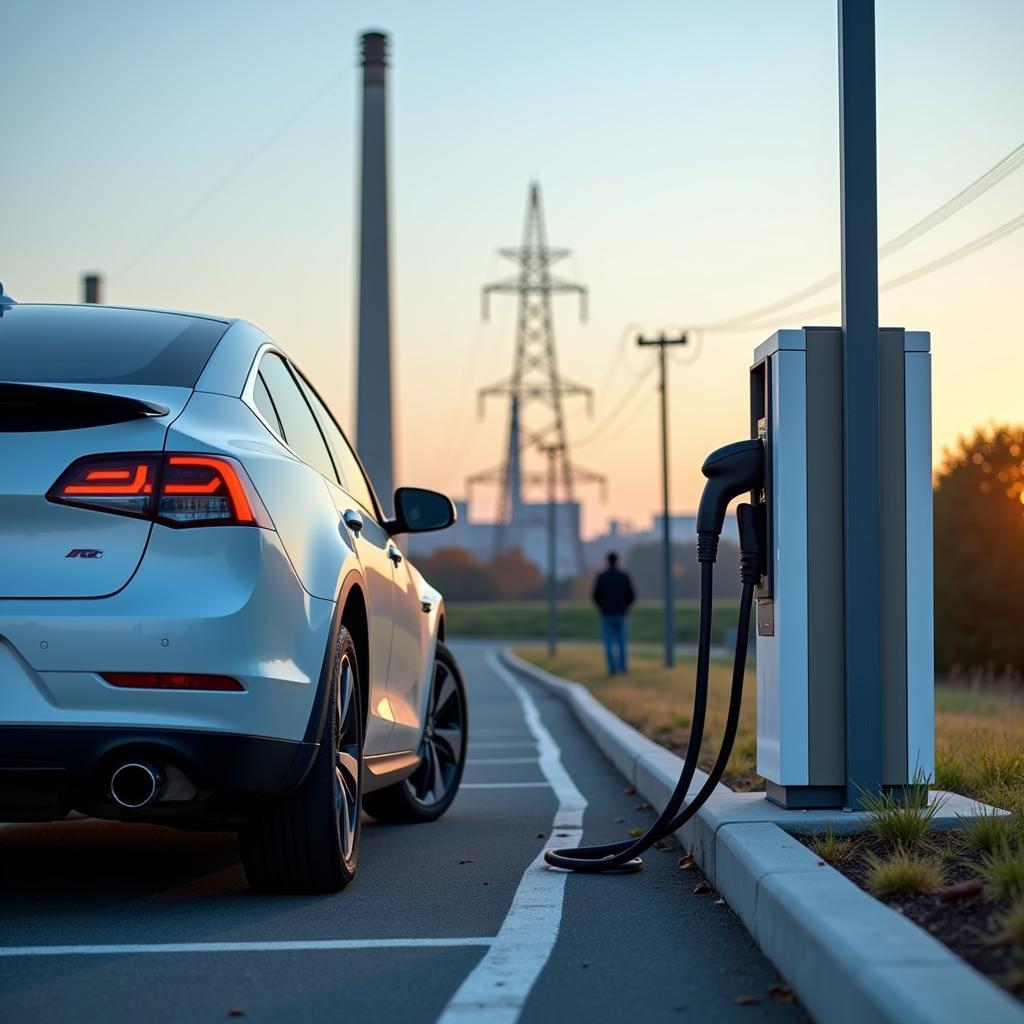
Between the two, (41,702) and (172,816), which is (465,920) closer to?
(172,816)

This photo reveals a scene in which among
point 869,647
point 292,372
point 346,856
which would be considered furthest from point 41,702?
point 869,647

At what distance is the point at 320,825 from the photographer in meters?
4.91

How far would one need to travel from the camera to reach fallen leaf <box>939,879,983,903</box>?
3.90 m

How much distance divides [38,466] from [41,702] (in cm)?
65

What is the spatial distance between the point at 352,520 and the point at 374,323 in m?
27.5

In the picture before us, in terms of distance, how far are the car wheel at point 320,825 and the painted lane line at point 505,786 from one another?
390cm

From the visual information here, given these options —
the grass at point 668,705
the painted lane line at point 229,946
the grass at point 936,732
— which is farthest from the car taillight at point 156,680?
the grass at point 668,705

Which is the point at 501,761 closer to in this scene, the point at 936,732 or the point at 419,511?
the point at 936,732

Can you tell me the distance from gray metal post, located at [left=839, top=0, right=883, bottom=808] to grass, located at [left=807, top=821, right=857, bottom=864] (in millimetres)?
526

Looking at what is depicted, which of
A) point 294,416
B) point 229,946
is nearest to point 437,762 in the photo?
point 294,416

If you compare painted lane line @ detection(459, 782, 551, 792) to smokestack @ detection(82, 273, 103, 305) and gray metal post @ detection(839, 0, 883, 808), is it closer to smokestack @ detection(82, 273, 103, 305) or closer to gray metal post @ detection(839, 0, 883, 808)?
gray metal post @ detection(839, 0, 883, 808)

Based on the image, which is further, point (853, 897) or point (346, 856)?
point (346, 856)

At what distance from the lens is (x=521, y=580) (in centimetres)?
Answer: 12575

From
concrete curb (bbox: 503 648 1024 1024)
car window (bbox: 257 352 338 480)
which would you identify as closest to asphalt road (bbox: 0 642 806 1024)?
concrete curb (bbox: 503 648 1024 1024)
